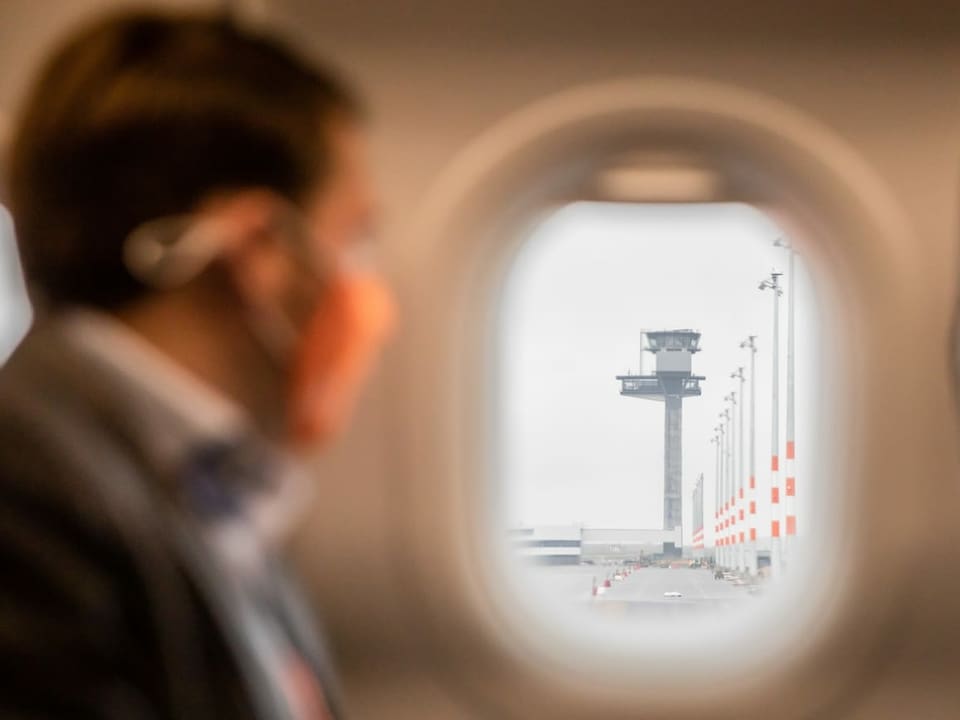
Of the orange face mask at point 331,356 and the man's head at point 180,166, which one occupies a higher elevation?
the man's head at point 180,166

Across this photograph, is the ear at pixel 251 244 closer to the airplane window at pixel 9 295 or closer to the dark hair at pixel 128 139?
the dark hair at pixel 128 139

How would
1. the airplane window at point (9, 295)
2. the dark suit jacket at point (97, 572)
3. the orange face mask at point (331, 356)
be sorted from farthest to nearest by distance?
the airplane window at point (9, 295)
the orange face mask at point (331, 356)
the dark suit jacket at point (97, 572)

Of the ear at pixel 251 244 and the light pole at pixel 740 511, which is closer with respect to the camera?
the ear at pixel 251 244

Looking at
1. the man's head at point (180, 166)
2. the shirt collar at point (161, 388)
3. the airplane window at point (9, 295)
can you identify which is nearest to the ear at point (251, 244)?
the man's head at point (180, 166)

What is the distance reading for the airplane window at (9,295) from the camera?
245cm

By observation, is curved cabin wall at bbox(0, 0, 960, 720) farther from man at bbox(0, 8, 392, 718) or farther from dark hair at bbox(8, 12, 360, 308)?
dark hair at bbox(8, 12, 360, 308)

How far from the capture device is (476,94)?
2.40 m

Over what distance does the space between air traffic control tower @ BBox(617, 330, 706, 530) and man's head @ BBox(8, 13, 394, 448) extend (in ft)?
4.92

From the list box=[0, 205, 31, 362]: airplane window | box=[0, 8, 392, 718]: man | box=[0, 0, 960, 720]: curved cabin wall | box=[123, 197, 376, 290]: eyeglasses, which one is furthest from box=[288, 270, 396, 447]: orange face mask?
box=[0, 205, 31, 362]: airplane window

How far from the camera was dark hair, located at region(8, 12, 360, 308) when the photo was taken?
1088 mm

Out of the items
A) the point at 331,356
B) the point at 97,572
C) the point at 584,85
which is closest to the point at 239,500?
the point at 331,356

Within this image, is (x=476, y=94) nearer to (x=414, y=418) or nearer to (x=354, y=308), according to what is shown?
(x=414, y=418)

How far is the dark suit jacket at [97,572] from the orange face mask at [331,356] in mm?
217

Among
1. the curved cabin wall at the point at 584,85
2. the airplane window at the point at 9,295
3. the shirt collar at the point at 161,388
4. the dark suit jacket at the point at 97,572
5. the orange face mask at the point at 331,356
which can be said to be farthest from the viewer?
the airplane window at the point at 9,295
